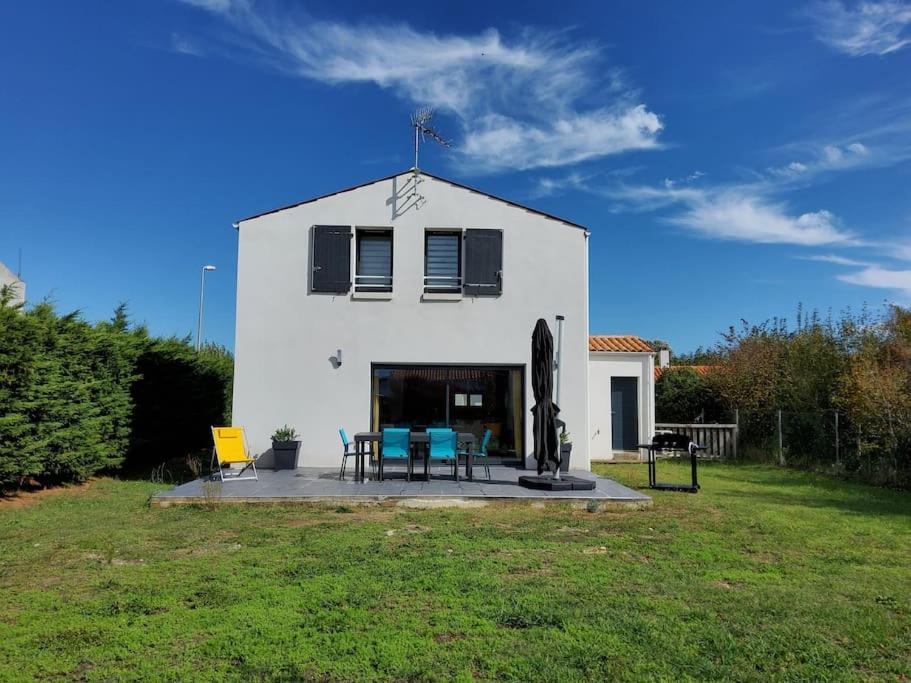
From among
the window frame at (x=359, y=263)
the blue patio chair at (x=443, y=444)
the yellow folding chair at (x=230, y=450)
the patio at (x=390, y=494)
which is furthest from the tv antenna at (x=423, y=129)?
the patio at (x=390, y=494)

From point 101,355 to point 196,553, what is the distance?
6568 mm

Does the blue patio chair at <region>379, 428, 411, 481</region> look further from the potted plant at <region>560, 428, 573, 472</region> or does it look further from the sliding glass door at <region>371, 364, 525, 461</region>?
the potted plant at <region>560, 428, 573, 472</region>

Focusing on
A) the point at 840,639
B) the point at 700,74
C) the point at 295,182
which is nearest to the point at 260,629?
the point at 840,639

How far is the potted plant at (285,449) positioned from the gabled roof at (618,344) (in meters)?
8.51

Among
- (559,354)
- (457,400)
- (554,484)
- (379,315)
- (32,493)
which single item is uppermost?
(379,315)

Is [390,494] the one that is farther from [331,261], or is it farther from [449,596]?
[331,261]

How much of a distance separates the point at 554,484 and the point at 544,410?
3.99 feet

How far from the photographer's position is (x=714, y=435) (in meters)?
16.7

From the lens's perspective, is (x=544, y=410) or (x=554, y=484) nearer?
(x=554, y=484)

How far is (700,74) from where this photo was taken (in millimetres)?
11438

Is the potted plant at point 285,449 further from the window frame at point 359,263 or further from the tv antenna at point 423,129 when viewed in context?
the tv antenna at point 423,129

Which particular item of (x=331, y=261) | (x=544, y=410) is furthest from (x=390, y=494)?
(x=331, y=261)

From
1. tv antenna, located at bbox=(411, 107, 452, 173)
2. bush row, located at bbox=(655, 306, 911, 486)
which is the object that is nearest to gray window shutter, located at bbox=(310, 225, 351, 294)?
tv antenna, located at bbox=(411, 107, 452, 173)

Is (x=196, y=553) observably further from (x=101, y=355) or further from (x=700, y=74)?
(x=700, y=74)
